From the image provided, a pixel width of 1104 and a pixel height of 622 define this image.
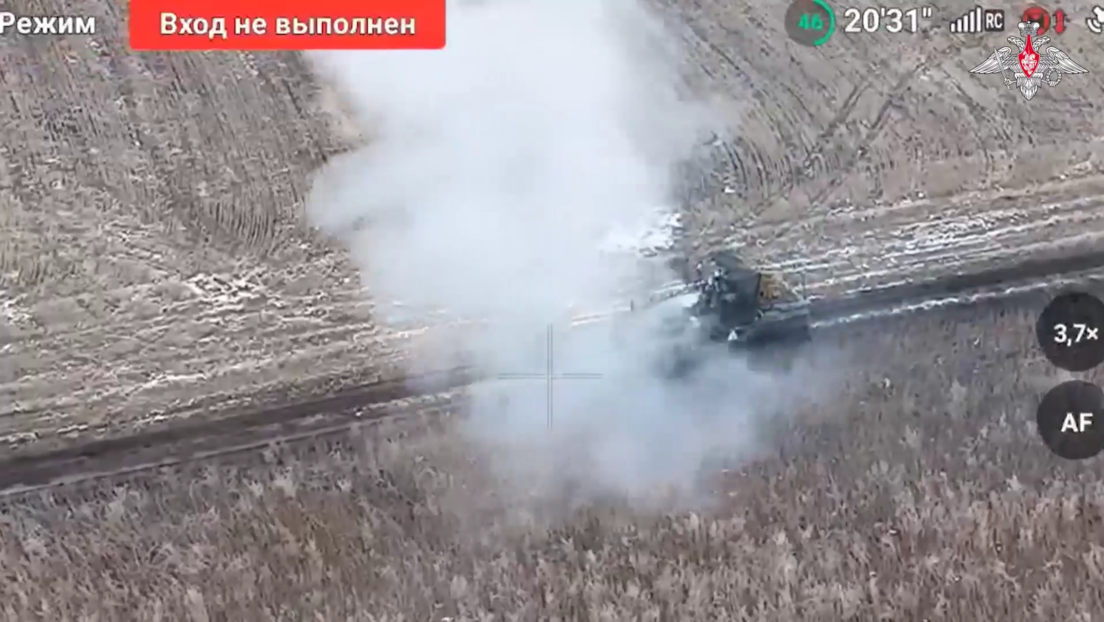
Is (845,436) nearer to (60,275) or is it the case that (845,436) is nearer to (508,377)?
(508,377)

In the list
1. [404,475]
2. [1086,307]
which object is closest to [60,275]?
[404,475]

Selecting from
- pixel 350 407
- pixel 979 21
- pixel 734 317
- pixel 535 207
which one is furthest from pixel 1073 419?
pixel 350 407

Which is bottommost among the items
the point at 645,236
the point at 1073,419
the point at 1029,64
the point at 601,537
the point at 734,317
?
the point at 601,537

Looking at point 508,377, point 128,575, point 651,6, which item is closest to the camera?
point 128,575

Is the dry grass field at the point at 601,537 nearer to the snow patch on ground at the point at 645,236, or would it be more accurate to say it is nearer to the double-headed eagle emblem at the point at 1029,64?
the snow patch on ground at the point at 645,236

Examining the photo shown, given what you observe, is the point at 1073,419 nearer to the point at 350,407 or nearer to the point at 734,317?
the point at 734,317

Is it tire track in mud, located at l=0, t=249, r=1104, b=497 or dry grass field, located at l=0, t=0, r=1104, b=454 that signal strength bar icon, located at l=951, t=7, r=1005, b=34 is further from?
Result: tire track in mud, located at l=0, t=249, r=1104, b=497

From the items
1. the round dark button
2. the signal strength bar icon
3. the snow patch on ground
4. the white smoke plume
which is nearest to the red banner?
the white smoke plume
